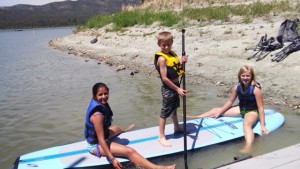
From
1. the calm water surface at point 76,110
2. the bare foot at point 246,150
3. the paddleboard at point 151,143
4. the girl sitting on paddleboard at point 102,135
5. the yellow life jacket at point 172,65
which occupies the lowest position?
the calm water surface at point 76,110

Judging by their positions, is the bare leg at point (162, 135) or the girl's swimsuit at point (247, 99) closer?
the bare leg at point (162, 135)

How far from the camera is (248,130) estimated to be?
5.51 m

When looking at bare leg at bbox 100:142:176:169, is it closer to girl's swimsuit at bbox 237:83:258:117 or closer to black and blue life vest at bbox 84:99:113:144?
black and blue life vest at bbox 84:99:113:144

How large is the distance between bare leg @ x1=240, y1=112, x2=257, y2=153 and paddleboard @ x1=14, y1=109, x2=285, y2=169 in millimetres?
115

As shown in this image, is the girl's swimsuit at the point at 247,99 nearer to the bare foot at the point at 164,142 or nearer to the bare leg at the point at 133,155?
the bare foot at the point at 164,142

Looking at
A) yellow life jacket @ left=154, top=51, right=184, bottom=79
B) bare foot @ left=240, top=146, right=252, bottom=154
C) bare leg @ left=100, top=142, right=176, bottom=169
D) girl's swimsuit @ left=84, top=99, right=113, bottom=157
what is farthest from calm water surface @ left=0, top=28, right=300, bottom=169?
yellow life jacket @ left=154, top=51, right=184, bottom=79

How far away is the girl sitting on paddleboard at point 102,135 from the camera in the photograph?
4496mm

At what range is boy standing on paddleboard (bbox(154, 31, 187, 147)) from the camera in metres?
4.84

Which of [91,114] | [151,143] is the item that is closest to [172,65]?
[151,143]

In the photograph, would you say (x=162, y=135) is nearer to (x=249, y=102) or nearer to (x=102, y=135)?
(x=102, y=135)

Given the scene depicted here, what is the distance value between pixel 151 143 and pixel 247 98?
1.86 meters

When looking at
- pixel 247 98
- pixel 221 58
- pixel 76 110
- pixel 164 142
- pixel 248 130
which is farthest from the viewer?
pixel 221 58

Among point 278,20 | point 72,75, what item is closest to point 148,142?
point 72,75

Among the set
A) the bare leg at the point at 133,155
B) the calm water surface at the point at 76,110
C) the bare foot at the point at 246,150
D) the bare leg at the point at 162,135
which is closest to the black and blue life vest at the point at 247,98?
the calm water surface at the point at 76,110
